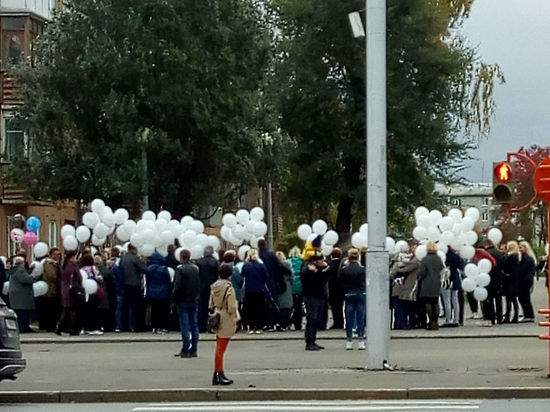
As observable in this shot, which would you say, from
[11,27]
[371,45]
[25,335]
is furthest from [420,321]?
[11,27]

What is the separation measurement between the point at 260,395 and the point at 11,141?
32641mm

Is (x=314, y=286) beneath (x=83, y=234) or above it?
beneath

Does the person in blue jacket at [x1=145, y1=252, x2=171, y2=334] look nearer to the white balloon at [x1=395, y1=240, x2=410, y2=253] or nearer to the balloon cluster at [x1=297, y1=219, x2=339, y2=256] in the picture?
the balloon cluster at [x1=297, y1=219, x2=339, y2=256]

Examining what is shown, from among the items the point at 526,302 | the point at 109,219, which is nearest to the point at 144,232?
the point at 109,219

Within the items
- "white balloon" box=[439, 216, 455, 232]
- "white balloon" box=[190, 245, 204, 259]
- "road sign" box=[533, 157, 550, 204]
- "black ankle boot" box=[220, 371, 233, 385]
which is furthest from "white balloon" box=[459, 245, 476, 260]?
"black ankle boot" box=[220, 371, 233, 385]

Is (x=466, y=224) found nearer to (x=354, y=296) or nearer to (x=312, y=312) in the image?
(x=354, y=296)

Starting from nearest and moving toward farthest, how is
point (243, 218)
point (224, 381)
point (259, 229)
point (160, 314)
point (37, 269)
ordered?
point (224, 381)
point (160, 314)
point (37, 269)
point (259, 229)
point (243, 218)

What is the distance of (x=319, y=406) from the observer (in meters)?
16.7

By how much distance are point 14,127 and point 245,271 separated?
606 inches

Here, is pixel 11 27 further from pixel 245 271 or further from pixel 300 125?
pixel 245 271

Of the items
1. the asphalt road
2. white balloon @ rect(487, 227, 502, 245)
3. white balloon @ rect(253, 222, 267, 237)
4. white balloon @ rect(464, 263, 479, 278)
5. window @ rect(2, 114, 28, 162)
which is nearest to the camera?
the asphalt road

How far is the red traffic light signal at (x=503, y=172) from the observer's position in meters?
19.7

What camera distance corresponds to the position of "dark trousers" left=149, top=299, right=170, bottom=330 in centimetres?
2934

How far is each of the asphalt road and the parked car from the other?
544 millimetres
